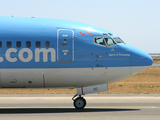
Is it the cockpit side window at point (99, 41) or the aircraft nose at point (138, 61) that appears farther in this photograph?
the cockpit side window at point (99, 41)

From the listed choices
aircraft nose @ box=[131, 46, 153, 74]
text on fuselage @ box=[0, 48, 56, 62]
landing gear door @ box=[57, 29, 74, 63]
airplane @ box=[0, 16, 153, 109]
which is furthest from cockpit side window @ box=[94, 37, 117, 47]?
text on fuselage @ box=[0, 48, 56, 62]

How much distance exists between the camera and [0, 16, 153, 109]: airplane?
17.4m

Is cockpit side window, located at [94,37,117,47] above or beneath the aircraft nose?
above

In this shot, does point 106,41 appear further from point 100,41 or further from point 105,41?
point 100,41

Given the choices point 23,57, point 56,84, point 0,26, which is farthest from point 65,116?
point 0,26

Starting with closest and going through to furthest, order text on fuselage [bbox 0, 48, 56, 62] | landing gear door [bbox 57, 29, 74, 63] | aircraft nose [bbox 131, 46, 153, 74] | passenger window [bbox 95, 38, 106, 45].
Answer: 1. text on fuselage [bbox 0, 48, 56, 62]
2. landing gear door [bbox 57, 29, 74, 63]
3. aircraft nose [bbox 131, 46, 153, 74]
4. passenger window [bbox 95, 38, 106, 45]

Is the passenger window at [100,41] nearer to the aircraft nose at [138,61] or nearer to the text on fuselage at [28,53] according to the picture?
the aircraft nose at [138,61]

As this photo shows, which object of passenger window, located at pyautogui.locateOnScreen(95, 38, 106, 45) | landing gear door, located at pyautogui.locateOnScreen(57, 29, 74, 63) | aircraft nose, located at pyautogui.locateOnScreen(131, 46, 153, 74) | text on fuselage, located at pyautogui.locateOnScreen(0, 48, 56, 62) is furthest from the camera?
passenger window, located at pyautogui.locateOnScreen(95, 38, 106, 45)

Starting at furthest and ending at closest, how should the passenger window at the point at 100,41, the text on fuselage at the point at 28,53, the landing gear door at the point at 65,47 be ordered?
the passenger window at the point at 100,41 → the landing gear door at the point at 65,47 → the text on fuselage at the point at 28,53

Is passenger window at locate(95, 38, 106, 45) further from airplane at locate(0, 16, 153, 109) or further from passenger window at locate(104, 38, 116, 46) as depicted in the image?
passenger window at locate(104, 38, 116, 46)

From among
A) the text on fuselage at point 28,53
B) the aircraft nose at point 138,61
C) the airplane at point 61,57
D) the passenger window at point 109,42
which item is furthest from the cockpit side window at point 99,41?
the text on fuselage at point 28,53

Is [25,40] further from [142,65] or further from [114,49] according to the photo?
[142,65]

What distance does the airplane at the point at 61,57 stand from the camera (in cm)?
1738

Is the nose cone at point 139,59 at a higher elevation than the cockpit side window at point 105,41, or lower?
lower
